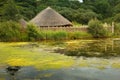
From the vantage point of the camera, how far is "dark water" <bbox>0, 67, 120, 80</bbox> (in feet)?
34.8

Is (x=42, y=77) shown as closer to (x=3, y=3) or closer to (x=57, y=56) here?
(x=57, y=56)

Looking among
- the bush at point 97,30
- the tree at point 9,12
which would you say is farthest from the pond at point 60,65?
the tree at point 9,12

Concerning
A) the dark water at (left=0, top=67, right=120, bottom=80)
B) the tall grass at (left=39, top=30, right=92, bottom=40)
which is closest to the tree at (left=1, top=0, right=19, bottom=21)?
the tall grass at (left=39, top=30, right=92, bottom=40)

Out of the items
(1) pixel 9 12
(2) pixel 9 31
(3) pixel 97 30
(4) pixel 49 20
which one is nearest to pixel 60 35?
(3) pixel 97 30

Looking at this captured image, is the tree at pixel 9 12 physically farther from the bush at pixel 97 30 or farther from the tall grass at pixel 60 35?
the bush at pixel 97 30

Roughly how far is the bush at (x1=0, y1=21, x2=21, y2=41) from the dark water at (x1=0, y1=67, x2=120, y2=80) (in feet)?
40.5

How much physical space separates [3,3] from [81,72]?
1849 centimetres

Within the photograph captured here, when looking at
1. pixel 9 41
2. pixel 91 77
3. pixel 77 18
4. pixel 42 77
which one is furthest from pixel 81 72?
pixel 77 18

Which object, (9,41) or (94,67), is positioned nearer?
(94,67)

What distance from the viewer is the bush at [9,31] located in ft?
80.1

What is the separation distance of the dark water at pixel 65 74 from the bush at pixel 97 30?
50.7 feet

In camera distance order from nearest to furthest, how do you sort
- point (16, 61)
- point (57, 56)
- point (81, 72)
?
point (81, 72) < point (16, 61) < point (57, 56)

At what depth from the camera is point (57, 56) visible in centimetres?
1535

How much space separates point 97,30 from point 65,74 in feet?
54.3
